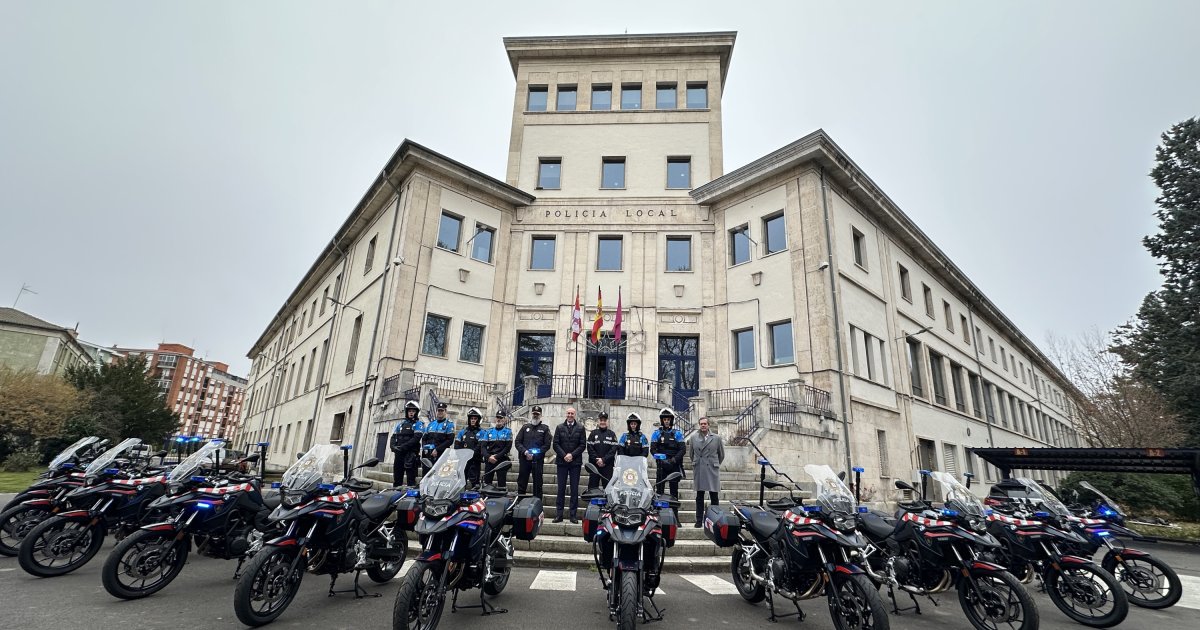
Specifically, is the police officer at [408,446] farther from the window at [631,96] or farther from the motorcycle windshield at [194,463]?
the window at [631,96]

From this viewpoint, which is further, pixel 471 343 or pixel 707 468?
pixel 471 343

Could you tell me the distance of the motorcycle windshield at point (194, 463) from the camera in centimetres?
567

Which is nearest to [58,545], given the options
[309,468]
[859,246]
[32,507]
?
[32,507]

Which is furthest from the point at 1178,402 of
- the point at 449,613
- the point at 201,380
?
the point at 201,380

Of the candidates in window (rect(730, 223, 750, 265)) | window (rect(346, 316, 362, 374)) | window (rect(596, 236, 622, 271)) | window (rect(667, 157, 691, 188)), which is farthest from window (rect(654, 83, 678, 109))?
window (rect(346, 316, 362, 374))

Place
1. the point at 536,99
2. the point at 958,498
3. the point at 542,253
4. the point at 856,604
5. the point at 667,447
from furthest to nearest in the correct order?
the point at 536,99, the point at 542,253, the point at 667,447, the point at 958,498, the point at 856,604

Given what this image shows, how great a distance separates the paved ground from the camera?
4.15 meters

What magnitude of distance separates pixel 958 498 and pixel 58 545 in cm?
994

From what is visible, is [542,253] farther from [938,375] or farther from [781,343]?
[938,375]

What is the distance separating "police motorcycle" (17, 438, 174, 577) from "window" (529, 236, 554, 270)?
14.4 metres

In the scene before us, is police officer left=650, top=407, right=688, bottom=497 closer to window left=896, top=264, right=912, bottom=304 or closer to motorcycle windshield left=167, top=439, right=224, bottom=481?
motorcycle windshield left=167, top=439, right=224, bottom=481

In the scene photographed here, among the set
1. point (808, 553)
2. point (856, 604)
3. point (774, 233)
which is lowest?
point (856, 604)

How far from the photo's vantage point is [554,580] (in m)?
6.02

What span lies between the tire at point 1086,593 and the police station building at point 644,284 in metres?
6.66
